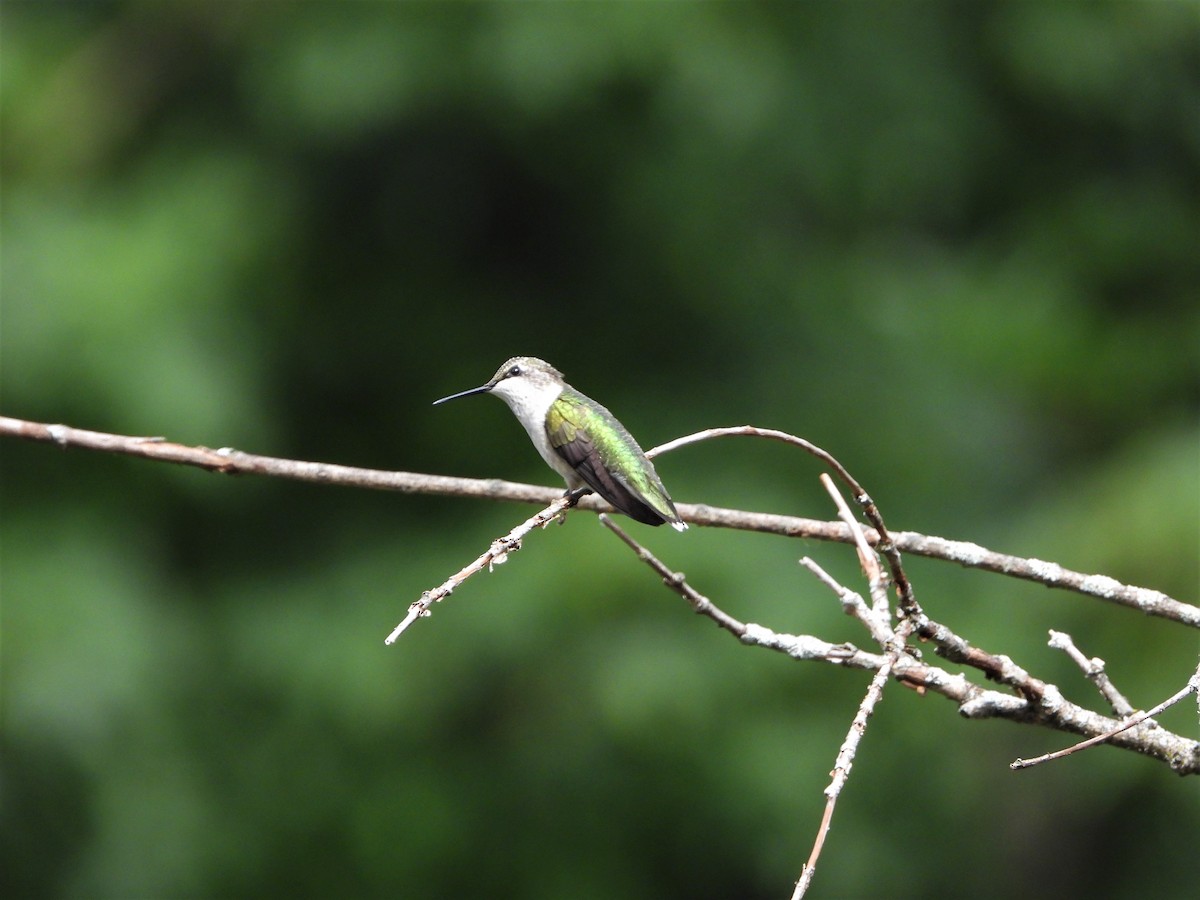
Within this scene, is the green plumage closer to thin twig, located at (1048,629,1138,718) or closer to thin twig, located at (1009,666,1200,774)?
thin twig, located at (1048,629,1138,718)

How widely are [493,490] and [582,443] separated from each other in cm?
110

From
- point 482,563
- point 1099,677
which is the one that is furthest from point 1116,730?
point 482,563

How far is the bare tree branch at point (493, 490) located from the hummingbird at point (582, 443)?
Result: 59 cm

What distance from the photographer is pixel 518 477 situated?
32.2 feet

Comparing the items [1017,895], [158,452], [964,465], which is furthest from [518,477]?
[158,452]

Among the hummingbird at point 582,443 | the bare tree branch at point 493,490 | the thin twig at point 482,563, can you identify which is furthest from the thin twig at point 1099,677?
the hummingbird at point 582,443

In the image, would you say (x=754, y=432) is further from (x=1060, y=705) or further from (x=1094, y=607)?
(x=1094, y=607)

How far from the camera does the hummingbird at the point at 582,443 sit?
134 inches

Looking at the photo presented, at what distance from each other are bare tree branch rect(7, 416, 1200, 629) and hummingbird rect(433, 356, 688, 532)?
1.93 ft

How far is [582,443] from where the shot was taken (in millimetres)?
3799

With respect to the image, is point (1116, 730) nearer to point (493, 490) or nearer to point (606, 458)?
point (493, 490)

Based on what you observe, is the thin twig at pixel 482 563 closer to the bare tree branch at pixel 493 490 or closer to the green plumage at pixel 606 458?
the bare tree branch at pixel 493 490

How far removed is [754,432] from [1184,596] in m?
5.38

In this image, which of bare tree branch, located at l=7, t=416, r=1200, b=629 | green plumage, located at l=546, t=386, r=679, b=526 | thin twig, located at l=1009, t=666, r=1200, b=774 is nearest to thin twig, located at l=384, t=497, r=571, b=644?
bare tree branch, located at l=7, t=416, r=1200, b=629
